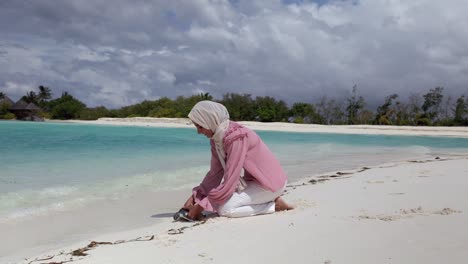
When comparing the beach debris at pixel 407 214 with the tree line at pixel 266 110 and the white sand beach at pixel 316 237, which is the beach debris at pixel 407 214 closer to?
the white sand beach at pixel 316 237

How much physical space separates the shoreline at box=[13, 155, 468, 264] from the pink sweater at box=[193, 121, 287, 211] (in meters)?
0.22

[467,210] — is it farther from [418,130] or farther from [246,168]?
[418,130]

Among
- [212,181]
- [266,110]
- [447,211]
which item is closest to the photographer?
[447,211]

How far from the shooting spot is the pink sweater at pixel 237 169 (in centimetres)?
355

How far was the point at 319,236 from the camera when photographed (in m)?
2.64

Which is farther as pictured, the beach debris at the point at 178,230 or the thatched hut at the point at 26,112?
the thatched hut at the point at 26,112

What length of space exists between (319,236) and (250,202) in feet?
3.55

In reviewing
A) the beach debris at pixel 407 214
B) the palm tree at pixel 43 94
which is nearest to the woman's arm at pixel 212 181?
the beach debris at pixel 407 214

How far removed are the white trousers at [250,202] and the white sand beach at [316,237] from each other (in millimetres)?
112

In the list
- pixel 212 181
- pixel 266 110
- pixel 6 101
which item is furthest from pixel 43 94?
pixel 212 181

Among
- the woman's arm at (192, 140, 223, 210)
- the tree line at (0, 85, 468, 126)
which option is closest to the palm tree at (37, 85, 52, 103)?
the tree line at (0, 85, 468, 126)

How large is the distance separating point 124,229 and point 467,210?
282 centimetres

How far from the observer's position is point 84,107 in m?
70.9

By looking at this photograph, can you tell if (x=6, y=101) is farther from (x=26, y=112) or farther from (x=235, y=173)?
(x=235, y=173)
